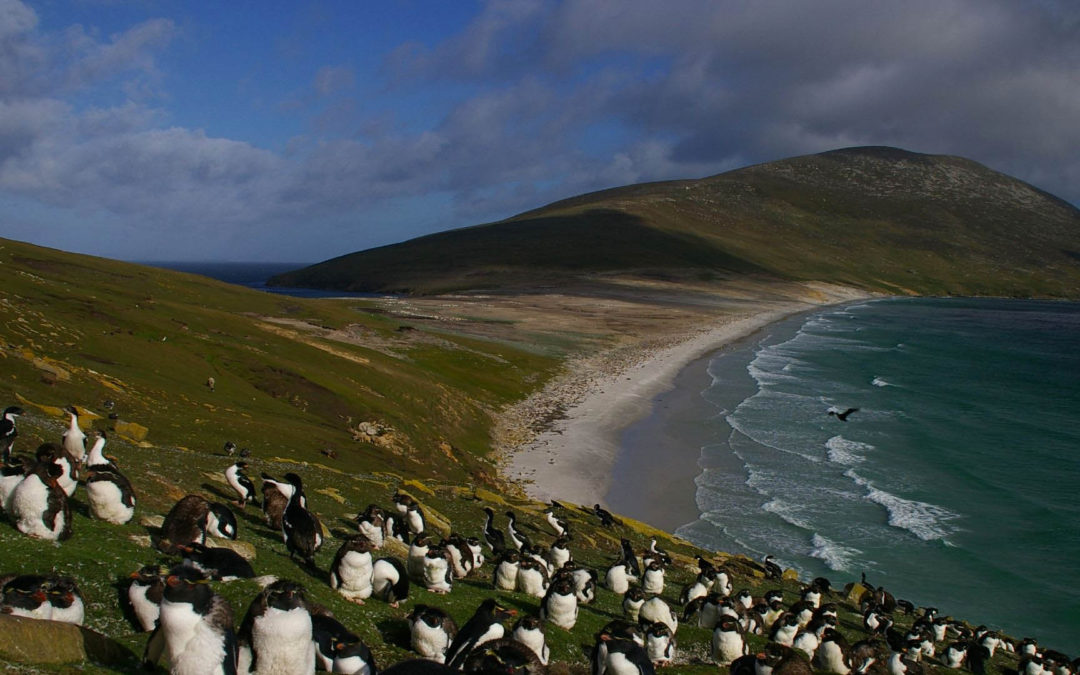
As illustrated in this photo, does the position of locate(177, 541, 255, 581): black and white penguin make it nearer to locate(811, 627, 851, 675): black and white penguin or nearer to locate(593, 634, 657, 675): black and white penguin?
locate(593, 634, 657, 675): black and white penguin

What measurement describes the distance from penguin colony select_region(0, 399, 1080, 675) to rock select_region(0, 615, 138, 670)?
519mm

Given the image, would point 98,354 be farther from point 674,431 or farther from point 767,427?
point 767,427

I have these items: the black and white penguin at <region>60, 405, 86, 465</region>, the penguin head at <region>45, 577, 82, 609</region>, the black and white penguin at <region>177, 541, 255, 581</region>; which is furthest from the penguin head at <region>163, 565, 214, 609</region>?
the black and white penguin at <region>60, 405, 86, 465</region>

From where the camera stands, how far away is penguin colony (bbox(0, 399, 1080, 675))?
9109mm

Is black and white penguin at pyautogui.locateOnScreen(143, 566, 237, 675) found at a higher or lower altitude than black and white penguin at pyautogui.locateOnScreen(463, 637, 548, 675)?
higher

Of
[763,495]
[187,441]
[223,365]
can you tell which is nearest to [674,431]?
[763,495]

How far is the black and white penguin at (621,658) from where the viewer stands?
12.3 m

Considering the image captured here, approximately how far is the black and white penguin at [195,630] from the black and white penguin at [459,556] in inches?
410

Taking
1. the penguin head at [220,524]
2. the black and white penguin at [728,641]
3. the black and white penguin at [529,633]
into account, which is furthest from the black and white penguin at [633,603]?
the penguin head at [220,524]

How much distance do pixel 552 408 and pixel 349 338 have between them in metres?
25.1

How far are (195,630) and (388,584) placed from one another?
6.08 meters

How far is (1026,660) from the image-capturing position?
2286 cm

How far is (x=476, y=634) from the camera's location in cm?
1188

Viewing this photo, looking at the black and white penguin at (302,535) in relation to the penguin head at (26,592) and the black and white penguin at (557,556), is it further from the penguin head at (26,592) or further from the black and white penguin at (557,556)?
the black and white penguin at (557,556)
